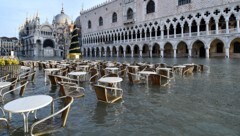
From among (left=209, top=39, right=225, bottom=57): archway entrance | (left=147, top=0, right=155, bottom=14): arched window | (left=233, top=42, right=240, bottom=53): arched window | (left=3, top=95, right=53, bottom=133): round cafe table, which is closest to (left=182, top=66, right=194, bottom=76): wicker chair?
(left=3, top=95, right=53, bottom=133): round cafe table

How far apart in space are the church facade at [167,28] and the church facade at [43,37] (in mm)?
24987

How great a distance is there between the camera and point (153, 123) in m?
4.62

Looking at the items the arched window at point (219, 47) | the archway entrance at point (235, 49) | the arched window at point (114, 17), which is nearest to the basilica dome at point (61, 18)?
the arched window at point (114, 17)

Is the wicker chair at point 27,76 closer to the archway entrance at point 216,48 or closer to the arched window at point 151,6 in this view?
the archway entrance at point 216,48

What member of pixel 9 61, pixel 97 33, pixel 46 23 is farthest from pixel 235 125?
pixel 46 23

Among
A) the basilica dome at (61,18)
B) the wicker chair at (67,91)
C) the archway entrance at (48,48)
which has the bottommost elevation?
the wicker chair at (67,91)

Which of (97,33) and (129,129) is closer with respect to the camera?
(129,129)

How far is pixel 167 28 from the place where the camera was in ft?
129

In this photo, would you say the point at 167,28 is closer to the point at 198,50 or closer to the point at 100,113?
the point at 198,50

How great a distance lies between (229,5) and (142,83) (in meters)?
27.4

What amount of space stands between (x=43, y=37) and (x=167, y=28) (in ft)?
181

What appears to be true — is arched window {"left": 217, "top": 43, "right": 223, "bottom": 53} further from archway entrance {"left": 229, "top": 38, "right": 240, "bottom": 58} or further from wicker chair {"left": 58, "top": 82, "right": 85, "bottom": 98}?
wicker chair {"left": 58, "top": 82, "right": 85, "bottom": 98}

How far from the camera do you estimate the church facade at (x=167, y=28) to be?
105 ft

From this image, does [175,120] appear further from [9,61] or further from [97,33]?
[97,33]
